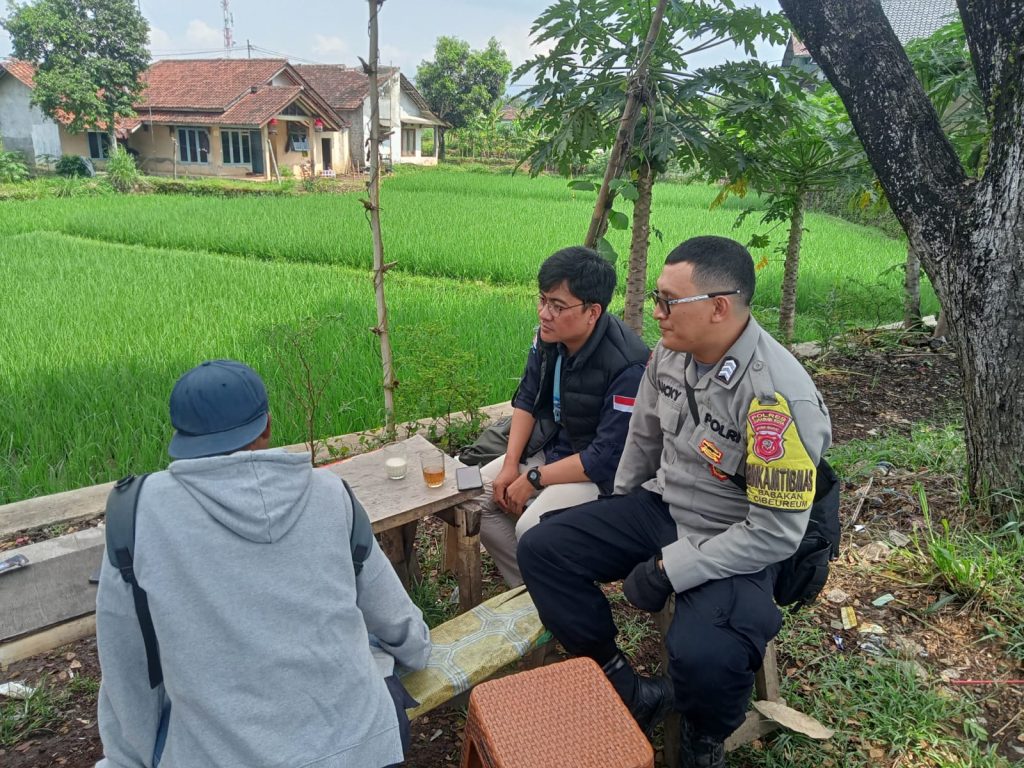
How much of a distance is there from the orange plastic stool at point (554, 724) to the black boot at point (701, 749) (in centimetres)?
38

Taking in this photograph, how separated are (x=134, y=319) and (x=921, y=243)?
5.62m

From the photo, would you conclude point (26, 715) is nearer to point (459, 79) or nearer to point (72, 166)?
point (72, 166)

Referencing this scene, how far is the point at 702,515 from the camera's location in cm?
204

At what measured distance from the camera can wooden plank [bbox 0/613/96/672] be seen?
2.32 meters

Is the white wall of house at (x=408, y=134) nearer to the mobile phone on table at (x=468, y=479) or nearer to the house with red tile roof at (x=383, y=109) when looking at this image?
the house with red tile roof at (x=383, y=109)

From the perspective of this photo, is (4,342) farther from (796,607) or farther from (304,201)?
(304,201)

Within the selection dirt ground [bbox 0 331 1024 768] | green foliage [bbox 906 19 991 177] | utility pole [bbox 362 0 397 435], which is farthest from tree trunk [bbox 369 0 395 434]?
green foliage [bbox 906 19 991 177]

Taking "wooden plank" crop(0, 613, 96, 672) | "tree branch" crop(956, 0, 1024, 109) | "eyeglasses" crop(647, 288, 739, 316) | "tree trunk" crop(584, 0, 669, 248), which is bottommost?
"wooden plank" crop(0, 613, 96, 672)

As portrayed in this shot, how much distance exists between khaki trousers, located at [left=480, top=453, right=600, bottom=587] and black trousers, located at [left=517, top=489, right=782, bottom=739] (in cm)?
15

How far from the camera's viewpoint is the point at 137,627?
4.23 ft

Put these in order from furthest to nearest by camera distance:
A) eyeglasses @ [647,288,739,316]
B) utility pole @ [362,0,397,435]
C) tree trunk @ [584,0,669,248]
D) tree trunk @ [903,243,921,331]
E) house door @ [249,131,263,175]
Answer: house door @ [249,131,263,175] → tree trunk @ [903,243,921,331] → tree trunk @ [584,0,669,248] → utility pole @ [362,0,397,435] → eyeglasses @ [647,288,739,316]

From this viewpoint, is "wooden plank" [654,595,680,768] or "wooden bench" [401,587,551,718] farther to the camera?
"wooden plank" [654,595,680,768]

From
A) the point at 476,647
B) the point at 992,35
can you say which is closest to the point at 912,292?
the point at 992,35

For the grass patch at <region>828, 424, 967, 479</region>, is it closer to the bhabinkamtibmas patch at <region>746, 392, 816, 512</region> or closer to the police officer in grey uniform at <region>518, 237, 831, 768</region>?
the police officer in grey uniform at <region>518, 237, 831, 768</region>
